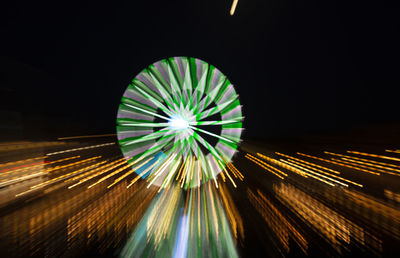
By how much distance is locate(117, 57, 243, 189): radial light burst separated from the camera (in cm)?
269

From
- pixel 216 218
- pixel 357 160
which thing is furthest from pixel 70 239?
pixel 357 160

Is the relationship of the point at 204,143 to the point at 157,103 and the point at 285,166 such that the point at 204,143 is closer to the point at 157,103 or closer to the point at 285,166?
the point at 157,103

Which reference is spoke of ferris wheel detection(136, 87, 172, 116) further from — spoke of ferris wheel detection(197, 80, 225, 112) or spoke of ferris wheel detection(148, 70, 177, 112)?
spoke of ferris wheel detection(197, 80, 225, 112)

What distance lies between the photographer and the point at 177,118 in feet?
8.82

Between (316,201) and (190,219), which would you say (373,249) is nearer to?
(316,201)

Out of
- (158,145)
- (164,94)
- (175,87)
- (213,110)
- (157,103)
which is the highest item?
(175,87)

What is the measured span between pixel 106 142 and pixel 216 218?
2809 millimetres

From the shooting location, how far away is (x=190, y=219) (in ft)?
4.58

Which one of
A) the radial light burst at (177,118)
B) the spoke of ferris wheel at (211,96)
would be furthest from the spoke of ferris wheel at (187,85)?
the spoke of ferris wheel at (211,96)

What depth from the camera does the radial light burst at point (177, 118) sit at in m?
2.69

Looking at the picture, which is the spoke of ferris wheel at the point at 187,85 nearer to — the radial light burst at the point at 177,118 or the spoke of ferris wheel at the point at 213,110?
the radial light burst at the point at 177,118

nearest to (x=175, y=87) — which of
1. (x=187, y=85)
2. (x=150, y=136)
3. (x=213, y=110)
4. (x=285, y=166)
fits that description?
(x=187, y=85)

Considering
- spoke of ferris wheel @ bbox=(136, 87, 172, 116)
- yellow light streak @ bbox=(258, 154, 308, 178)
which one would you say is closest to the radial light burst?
spoke of ferris wheel @ bbox=(136, 87, 172, 116)

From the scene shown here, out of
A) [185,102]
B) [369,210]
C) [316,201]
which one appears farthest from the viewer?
[185,102]
